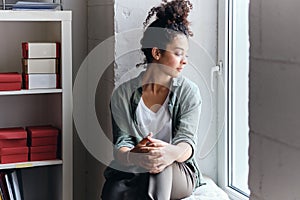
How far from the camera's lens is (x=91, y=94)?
2584 millimetres

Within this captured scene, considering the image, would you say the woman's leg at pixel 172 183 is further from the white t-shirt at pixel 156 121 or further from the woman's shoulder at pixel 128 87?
the woman's shoulder at pixel 128 87

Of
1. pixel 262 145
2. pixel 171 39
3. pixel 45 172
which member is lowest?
pixel 45 172

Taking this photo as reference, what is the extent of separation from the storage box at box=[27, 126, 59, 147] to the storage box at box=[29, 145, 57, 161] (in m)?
0.02

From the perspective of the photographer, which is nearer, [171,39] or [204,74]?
[171,39]

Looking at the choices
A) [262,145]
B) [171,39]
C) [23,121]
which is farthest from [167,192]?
[23,121]

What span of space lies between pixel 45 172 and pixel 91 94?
16.8 inches

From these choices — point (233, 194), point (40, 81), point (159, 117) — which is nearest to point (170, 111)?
point (159, 117)

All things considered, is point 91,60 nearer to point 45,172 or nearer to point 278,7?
point 45,172

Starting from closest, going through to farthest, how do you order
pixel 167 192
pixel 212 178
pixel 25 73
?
pixel 167 192, pixel 25 73, pixel 212 178

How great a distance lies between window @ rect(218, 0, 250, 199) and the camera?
2258 millimetres

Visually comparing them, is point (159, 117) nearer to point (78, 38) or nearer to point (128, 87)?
point (128, 87)

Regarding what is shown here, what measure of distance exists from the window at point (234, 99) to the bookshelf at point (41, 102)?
650 mm

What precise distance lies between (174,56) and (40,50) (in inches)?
23.4

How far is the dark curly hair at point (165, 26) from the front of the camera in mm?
2059
